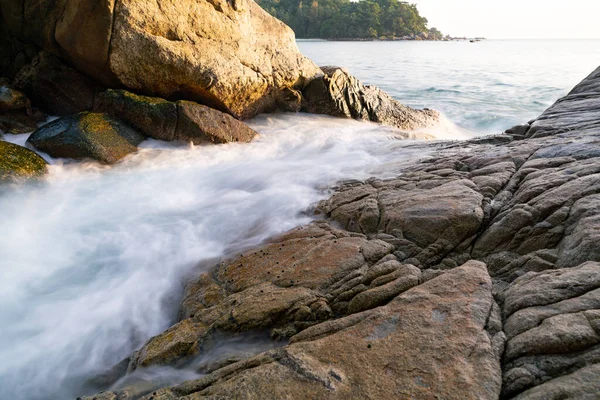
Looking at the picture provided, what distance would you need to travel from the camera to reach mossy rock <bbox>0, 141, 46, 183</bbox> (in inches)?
256

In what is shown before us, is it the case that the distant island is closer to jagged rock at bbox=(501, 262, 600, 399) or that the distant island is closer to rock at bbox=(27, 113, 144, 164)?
rock at bbox=(27, 113, 144, 164)

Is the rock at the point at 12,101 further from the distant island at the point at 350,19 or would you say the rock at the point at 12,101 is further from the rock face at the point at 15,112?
the distant island at the point at 350,19

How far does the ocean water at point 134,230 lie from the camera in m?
3.73

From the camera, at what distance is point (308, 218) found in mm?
5266

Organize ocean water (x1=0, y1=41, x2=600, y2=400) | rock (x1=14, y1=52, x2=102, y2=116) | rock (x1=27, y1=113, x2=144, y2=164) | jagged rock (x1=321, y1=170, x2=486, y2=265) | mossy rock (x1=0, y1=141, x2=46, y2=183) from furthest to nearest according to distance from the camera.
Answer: rock (x1=14, y1=52, x2=102, y2=116)
rock (x1=27, y1=113, x2=144, y2=164)
mossy rock (x1=0, y1=141, x2=46, y2=183)
jagged rock (x1=321, y1=170, x2=486, y2=265)
ocean water (x1=0, y1=41, x2=600, y2=400)

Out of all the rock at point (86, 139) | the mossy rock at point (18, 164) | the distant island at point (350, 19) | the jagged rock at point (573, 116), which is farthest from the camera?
the distant island at point (350, 19)

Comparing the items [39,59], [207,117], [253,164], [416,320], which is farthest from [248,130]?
[416,320]

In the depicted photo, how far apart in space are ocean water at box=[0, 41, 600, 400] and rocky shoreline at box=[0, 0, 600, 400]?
358 millimetres

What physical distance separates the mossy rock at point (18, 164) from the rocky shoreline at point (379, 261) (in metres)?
0.03

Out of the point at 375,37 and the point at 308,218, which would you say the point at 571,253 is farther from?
the point at 375,37

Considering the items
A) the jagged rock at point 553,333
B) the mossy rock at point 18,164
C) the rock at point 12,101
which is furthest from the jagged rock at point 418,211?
the rock at point 12,101

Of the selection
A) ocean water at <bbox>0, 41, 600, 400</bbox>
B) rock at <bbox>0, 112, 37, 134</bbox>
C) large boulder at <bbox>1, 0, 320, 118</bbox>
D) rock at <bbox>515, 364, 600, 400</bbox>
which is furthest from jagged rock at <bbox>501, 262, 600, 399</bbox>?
rock at <bbox>0, 112, 37, 134</bbox>

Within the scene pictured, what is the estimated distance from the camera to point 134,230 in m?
5.78

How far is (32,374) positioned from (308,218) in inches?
131
